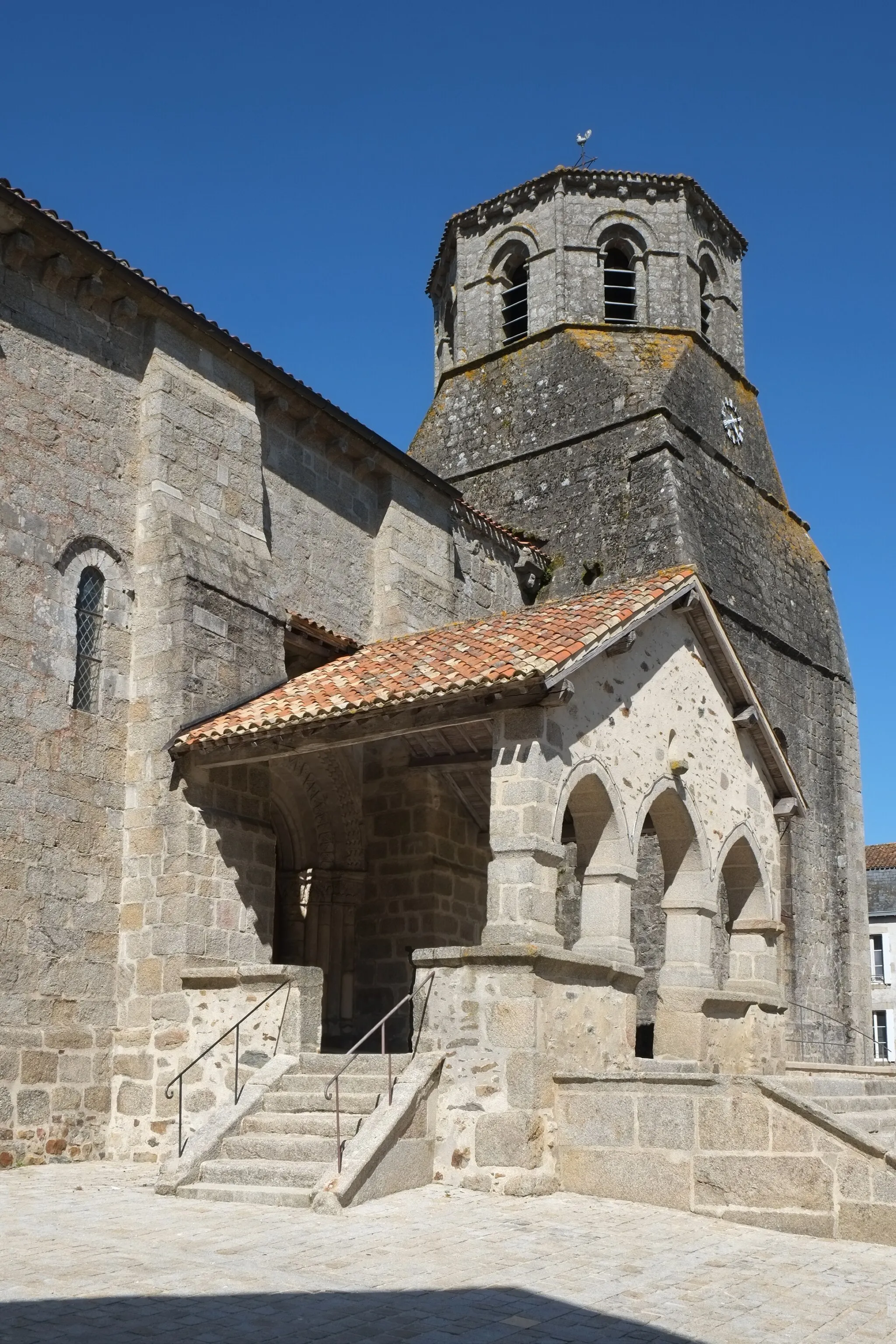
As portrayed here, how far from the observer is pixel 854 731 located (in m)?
21.3

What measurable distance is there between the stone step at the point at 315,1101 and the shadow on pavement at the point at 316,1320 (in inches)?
126

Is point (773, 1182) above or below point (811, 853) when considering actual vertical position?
below

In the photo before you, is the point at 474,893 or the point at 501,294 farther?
the point at 501,294

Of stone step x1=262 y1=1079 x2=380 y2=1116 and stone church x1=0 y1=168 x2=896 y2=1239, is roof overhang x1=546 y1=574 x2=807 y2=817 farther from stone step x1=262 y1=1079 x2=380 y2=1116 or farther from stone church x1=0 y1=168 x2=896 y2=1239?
stone step x1=262 y1=1079 x2=380 y2=1116

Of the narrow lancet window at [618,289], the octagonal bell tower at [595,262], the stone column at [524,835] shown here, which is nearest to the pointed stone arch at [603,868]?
the stone column at [524,835]

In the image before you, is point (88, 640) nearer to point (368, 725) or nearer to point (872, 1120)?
point (368, 725)

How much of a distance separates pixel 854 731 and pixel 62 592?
1386 cm

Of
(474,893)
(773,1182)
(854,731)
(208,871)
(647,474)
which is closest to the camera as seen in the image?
(773,1182)

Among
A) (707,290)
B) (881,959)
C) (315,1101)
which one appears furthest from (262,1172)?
(881,959)

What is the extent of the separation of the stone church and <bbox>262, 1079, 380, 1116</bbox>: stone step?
0.08 feet

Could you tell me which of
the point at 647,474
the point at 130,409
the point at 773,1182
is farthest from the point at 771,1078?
the point at 647,474

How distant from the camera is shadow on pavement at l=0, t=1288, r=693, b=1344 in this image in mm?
5145

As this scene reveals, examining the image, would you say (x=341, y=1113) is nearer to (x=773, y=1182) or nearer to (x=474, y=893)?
(x=773, y=1182)

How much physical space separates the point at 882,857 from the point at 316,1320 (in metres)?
34.2
